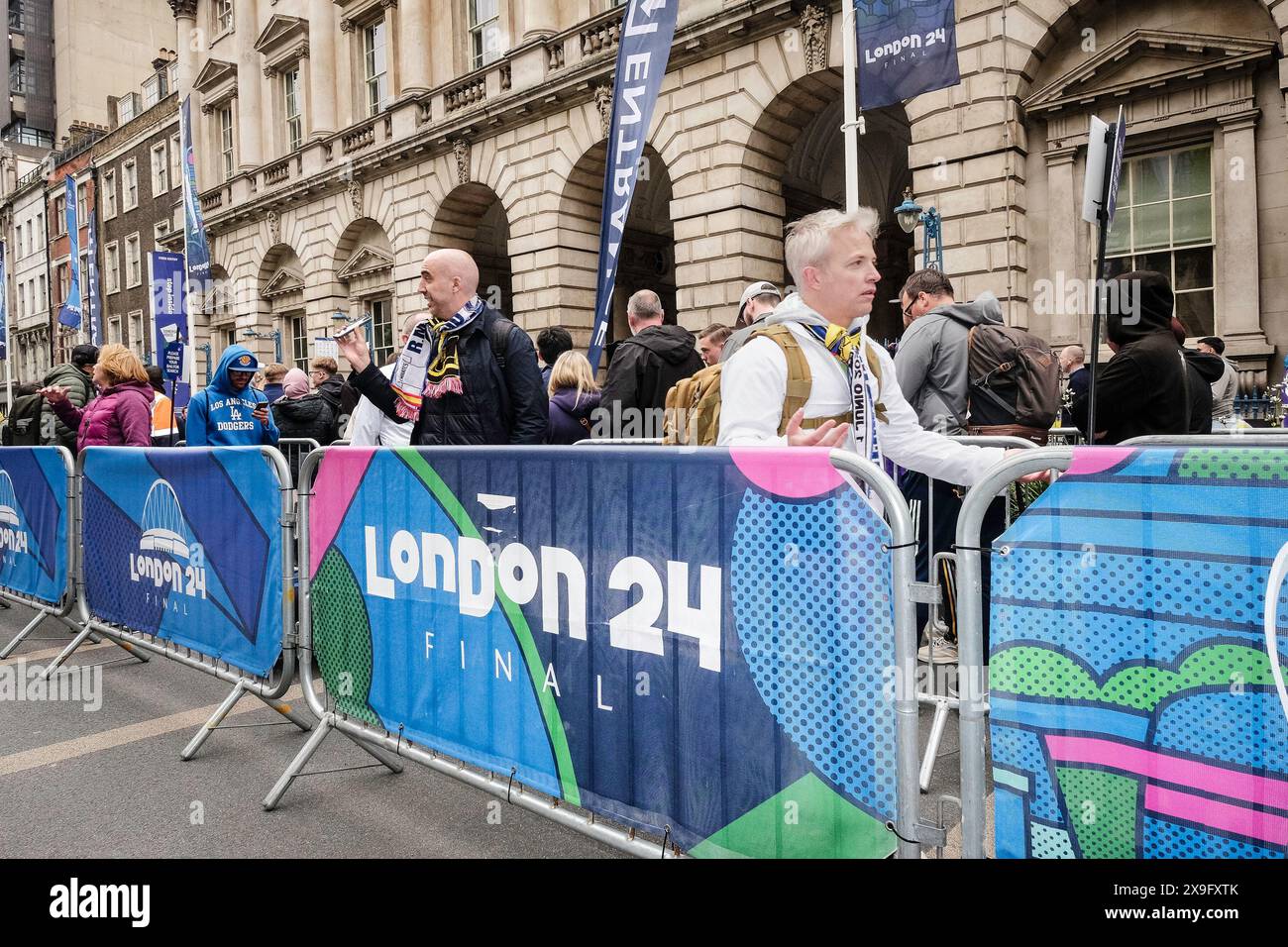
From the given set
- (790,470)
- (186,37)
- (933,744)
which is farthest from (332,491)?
(186,37)

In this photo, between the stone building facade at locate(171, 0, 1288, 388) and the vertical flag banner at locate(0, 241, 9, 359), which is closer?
the stone building facade at locate(171, 0, 1288, 388)

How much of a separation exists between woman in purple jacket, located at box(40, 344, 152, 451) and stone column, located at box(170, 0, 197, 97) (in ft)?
94.9

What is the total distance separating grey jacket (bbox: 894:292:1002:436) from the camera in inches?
211

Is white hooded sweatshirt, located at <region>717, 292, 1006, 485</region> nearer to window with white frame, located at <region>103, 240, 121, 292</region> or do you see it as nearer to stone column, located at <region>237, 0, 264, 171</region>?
stone column, located at <region>237, 0, 264, 171</region>

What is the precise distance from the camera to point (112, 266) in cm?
4241

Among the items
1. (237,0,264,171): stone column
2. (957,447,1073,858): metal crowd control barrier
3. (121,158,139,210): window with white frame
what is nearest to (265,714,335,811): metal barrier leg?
(957,447,1073,858): metal crowd control barrier

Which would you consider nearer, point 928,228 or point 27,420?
point 27,420

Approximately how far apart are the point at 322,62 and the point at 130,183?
20651mm

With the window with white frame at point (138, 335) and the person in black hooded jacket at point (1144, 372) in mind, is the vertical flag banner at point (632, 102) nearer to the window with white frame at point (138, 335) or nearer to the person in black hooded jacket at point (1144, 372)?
the person in black hooded jacket at point (1144, 372)

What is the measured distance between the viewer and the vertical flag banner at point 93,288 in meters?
39.8

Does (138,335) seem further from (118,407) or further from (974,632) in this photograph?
(974,632)

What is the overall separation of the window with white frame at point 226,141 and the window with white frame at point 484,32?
12.9m

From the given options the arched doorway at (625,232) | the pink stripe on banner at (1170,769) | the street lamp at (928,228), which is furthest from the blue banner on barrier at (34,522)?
the arched doorway at (625,232)
